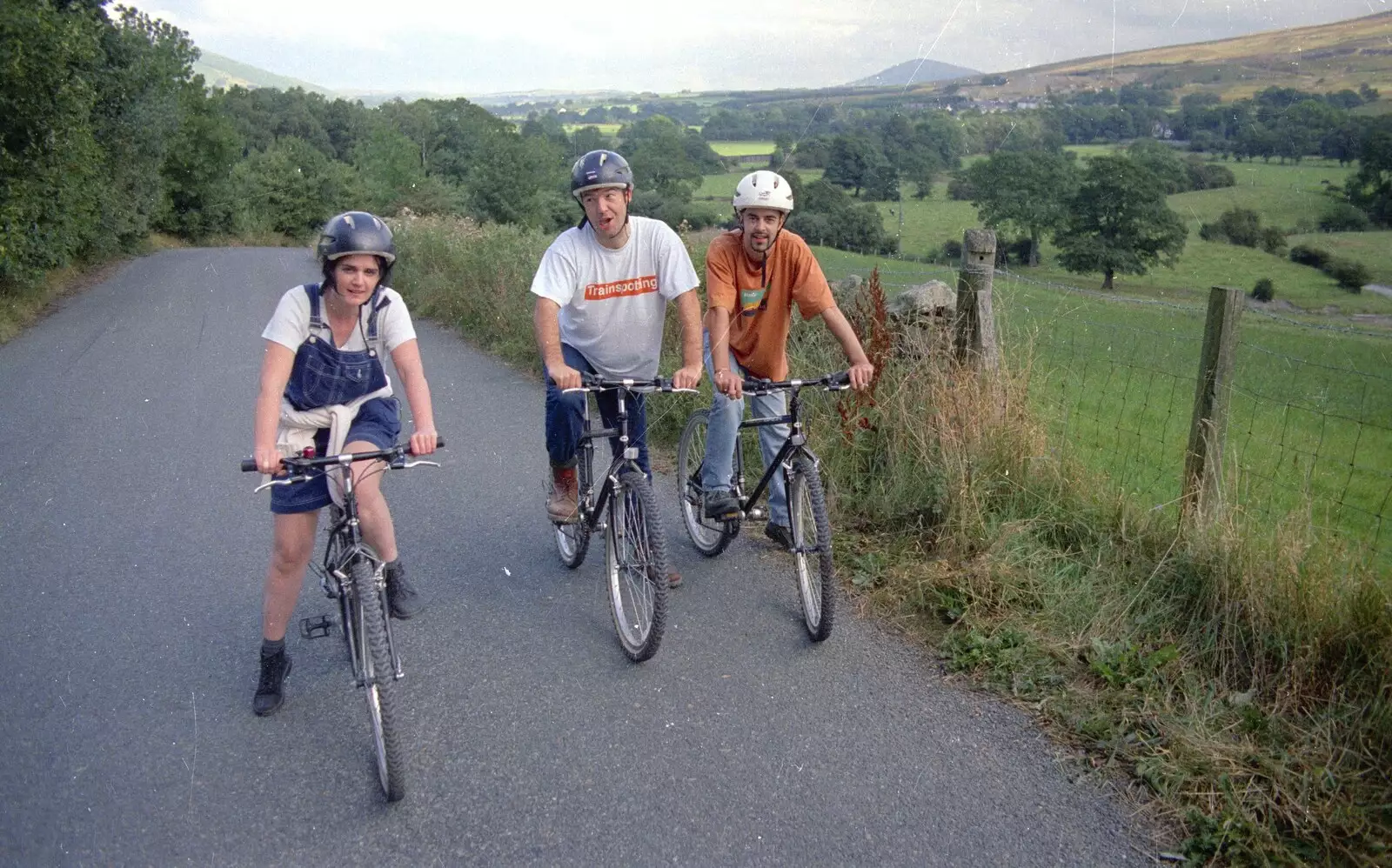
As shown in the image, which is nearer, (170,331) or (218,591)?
(218,591)

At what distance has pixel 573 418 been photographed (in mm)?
5520

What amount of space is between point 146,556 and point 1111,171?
8241 mm

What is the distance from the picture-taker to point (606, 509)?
5.14 m

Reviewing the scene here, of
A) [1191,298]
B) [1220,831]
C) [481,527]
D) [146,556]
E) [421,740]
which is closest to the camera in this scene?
[1220,831]

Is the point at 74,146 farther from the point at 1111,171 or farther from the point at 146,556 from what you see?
the point at 1111,171

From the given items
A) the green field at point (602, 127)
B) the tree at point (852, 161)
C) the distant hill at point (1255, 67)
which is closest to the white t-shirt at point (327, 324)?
the tree at point (852, 161)

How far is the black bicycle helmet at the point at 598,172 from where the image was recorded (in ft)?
15.9

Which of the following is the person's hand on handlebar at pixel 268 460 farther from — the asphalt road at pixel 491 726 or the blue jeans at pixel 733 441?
the blue jeans at pixel 733 441

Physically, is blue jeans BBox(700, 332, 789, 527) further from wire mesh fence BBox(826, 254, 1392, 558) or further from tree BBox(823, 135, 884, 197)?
tree BBox(823, 135, 884, 197)

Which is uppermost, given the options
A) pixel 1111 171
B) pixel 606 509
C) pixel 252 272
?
pixel 1111 171

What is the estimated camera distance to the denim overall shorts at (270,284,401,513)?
407 cm

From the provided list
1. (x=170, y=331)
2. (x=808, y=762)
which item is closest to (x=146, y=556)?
(x=808, y=762)

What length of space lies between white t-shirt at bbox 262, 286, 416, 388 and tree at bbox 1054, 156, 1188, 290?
22.7 feet

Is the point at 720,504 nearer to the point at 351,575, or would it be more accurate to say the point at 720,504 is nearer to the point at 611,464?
the point at 611,464
